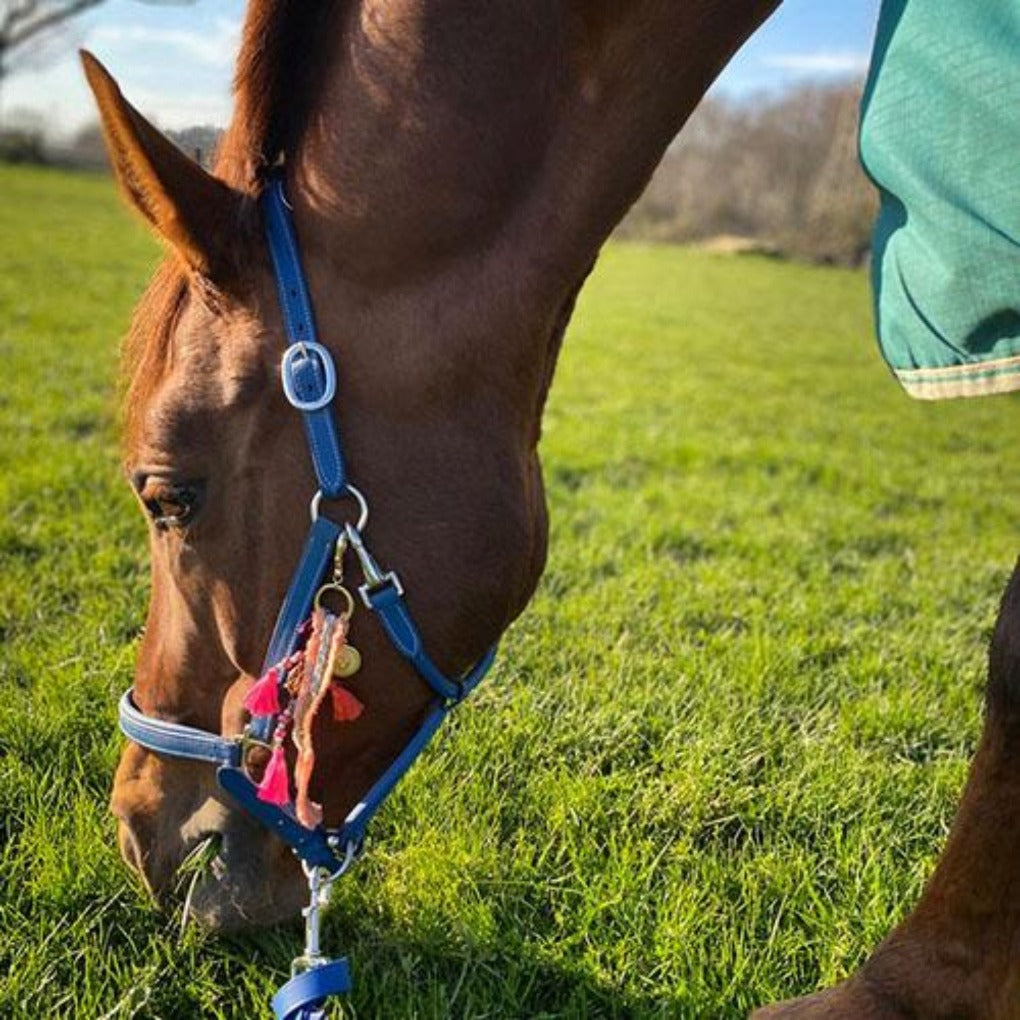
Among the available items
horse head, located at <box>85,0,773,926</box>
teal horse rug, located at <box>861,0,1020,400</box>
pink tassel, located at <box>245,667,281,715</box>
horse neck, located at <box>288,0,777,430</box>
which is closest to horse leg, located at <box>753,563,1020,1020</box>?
teal horse rug, located at <box>861,0,1020,400</box>

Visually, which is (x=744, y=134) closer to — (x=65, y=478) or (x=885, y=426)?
(x=885, y=426)

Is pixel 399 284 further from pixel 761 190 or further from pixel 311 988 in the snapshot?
pixel 761 190

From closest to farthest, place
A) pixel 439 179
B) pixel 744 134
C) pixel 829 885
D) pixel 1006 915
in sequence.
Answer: pixel 1006 915, pixel 439 179, pixel 829 885, pixel 744 134

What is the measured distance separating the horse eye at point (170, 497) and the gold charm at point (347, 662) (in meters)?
0.33

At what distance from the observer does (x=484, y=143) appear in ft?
5.59

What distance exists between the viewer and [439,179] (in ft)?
5.54

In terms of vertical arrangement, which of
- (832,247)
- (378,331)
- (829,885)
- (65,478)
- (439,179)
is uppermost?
(832,247)

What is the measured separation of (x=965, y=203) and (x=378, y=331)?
2.91 ft

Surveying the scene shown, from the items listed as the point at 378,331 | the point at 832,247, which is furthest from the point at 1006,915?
the point at 832,247

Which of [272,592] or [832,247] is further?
[832,247]

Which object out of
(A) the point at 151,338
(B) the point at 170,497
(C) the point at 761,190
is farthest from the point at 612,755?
(C) the point at 761,190

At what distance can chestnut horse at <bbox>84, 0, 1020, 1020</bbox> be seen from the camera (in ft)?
5.51

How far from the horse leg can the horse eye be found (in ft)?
4.04

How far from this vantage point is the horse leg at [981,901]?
1.44 m
